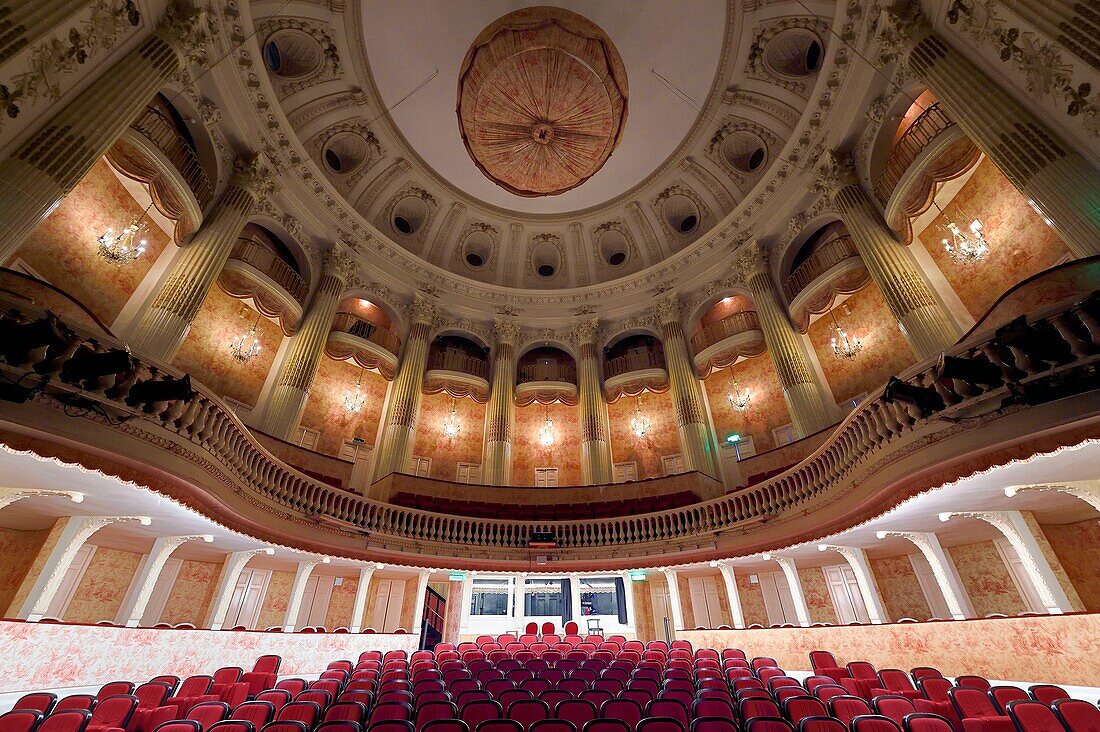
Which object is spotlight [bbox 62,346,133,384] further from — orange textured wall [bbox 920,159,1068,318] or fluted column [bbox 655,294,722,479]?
orange textured wall [bbox 920,159,1068,318]

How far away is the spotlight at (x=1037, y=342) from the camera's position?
5.52 m

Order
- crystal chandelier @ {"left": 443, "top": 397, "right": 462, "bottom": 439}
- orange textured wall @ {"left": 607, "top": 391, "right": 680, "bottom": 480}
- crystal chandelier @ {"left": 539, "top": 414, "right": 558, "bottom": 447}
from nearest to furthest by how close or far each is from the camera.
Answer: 1. orange textured wall @ {"left": 607, "top": 391, "right": 680, "bottom": 480}
2. crystal chandelier @ {"left": 443, "top": 397, "right": 462, "bottom": 439}
3. crystal chandelier @ {"left": 539, "top": 414, "right": 558, "bottom": 447}

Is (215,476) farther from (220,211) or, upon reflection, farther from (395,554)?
(220,211)

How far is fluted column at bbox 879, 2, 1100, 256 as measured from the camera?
26.1ft

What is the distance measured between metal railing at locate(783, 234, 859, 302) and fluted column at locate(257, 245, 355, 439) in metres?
17.6

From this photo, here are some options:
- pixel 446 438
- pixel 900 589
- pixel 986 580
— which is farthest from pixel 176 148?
pixel 986 580

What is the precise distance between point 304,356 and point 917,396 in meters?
17.0

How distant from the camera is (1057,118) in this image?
8.20 meters

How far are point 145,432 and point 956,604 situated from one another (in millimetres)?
14515

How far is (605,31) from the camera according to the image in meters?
16.9

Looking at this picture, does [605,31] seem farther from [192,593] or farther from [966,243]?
[192,593]

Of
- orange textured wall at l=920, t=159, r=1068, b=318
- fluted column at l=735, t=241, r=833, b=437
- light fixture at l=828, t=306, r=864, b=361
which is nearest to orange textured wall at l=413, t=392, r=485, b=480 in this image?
fluted column at l=735, t=241, r=833, b=437

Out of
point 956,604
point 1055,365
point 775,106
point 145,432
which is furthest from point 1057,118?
point 145,432

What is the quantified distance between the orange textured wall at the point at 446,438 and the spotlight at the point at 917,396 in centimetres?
1640
